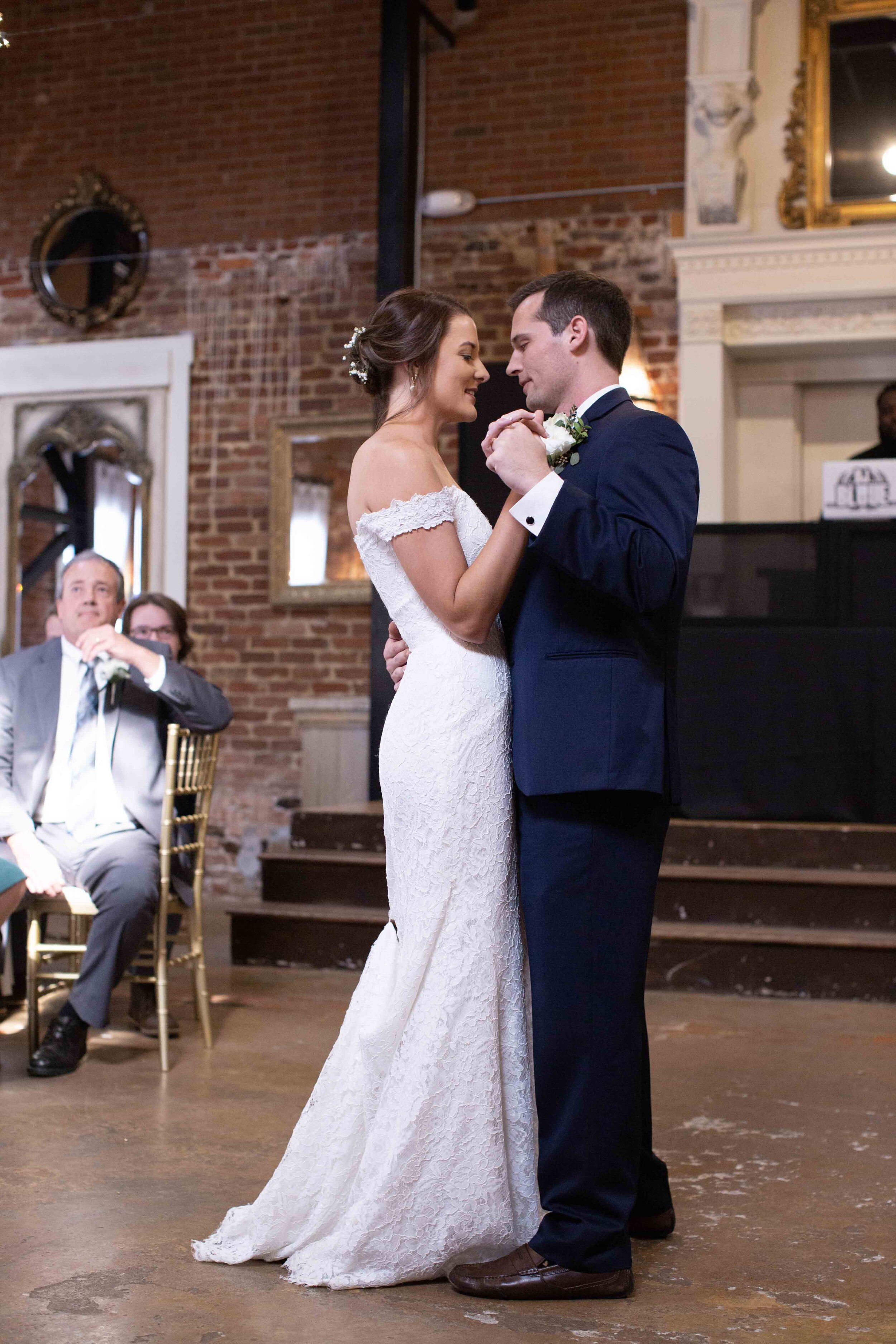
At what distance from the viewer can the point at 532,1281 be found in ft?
7.11

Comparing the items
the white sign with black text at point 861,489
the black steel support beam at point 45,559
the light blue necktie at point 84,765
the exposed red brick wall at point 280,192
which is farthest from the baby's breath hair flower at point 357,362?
the black steel support beam at point 45,559

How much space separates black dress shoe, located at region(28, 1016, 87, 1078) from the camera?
12.0ft

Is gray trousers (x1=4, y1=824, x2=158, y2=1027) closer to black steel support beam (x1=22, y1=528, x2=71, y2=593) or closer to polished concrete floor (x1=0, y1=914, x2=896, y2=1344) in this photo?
polished concrete floor (x1=0, y1=914, x2=896, y2=1344)

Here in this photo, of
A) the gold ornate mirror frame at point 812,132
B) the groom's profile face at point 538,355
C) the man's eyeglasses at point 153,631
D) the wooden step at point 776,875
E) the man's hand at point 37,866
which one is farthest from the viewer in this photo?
the gold ornate mirror frame at point 812,132

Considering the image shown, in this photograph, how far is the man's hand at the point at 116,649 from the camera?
379 centimetres

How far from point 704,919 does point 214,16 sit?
5841 millimetres

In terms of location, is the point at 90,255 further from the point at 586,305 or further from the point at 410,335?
the point at 586,305

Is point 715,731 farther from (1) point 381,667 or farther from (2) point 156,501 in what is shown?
(2) point 156,501

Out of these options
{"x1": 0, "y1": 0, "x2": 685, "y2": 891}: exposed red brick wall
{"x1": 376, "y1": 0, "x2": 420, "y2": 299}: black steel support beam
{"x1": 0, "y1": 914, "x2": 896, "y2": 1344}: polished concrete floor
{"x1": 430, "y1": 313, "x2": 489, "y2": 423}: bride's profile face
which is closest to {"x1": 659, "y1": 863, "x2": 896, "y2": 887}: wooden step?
{"x1": 0, "y1": 914, "x2": 896, "y2": 1344}: polished concrete floor

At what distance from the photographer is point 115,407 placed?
7820mm

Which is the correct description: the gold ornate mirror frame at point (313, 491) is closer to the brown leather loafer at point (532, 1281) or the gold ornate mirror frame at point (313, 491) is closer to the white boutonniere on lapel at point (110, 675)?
the white boutonniere on lapel at point (110, 675)

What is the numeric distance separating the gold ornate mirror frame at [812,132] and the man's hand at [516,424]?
5.22m

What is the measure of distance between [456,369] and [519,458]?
0.40 meters

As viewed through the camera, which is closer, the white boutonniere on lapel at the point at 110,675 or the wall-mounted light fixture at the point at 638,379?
the white boutonniere on lapel at the point at 110,675
